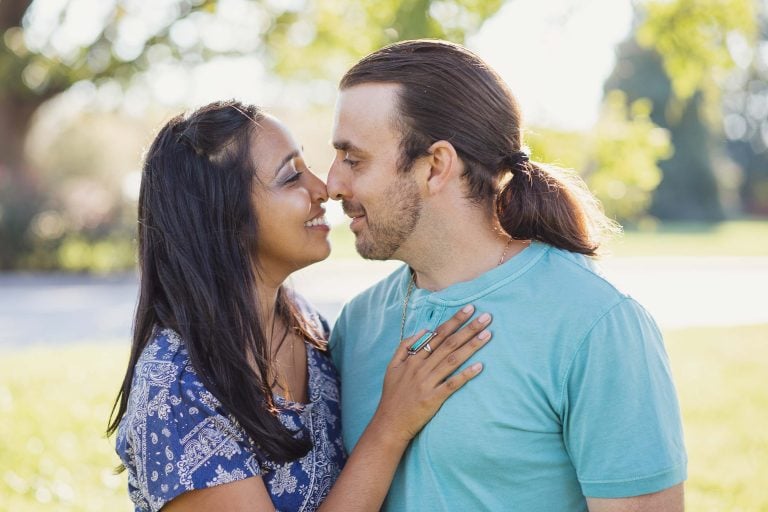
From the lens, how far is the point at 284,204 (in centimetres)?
276

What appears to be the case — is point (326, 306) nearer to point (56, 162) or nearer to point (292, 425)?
point (292, 425)

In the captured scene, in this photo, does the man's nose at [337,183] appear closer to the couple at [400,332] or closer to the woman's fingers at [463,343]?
the couple at [400,332]

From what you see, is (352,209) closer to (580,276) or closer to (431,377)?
(431,377)

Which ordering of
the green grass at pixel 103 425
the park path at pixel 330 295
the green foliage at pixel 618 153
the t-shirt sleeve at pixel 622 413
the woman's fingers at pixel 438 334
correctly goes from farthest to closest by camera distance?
the park path at pixel 330 295 → the green foliage at pixel 618 153 → the green grass at pixel 103 425 → the woman's fingers at pixel 438 334 → the t-shirt sleeve at pixel 622 413

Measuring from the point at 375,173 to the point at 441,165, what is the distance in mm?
201

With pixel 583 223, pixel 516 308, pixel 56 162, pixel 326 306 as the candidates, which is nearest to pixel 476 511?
pixel 516 308

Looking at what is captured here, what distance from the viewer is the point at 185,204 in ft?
8.74

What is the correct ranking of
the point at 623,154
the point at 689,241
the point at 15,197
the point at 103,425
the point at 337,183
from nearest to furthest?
the point at 337,183 < the point at 623,154 < the point at 103,425 < the point at 15,197 < the point at 689,241

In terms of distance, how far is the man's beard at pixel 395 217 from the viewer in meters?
2.62

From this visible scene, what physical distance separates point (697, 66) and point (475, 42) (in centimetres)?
232

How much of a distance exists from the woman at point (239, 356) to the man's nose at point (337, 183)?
0.42 ft

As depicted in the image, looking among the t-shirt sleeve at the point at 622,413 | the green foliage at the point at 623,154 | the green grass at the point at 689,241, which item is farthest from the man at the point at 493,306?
the green grass at the point at 689,241

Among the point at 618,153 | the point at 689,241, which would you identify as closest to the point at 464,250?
the point at 618,153

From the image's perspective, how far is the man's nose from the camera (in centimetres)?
270
